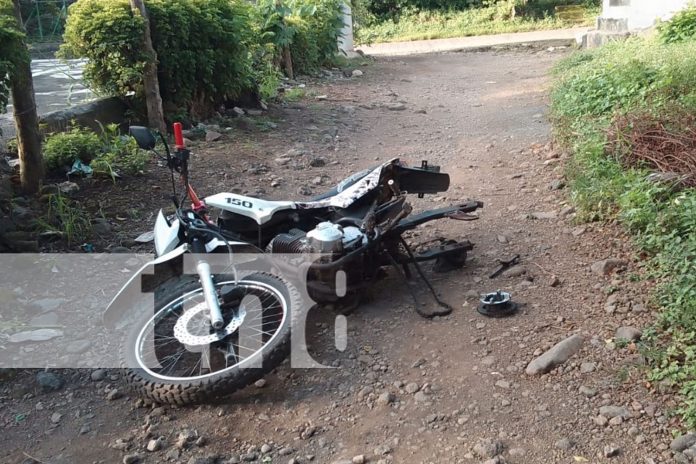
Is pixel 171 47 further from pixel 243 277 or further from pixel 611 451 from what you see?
pixel 611 451

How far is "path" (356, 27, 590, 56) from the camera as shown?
1886 centimetres

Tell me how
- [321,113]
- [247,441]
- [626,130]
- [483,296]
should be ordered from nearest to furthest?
[247,441] < [483,296] < [626,130] < [321,113]

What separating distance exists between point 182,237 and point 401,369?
134 cm

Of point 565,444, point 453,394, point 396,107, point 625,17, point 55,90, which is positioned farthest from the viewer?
point 625,17

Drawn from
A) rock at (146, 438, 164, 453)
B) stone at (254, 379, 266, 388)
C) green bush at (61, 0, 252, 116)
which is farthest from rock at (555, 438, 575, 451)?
green bush at (61, 0, 252, 116)

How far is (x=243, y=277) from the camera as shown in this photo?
368cm

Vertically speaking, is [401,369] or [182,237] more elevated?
[182,237]

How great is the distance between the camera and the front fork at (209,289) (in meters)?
3.38

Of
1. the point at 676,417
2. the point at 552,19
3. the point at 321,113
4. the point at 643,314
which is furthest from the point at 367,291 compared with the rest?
the point at 552,19

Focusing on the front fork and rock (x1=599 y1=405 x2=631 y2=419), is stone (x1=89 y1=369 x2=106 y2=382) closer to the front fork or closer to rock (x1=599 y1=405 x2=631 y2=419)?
the front fork

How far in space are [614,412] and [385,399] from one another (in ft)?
3.30

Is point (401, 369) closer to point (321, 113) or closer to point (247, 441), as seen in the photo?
point (247, 441)

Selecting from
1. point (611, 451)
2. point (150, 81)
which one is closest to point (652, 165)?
point (611, 451)

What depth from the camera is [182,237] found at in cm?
380
